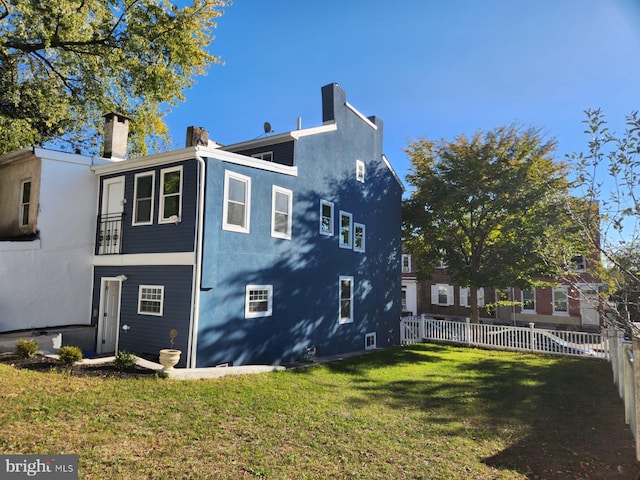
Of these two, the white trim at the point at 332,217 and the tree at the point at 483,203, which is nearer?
the white trim at the point at 332,217

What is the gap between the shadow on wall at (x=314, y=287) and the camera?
11008 millimetres

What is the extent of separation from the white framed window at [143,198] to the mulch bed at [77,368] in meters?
4.21

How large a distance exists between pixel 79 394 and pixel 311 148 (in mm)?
10471

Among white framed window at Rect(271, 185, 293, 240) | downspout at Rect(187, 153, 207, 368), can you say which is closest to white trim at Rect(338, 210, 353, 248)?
white framed window at Rect(271, 185, 293, 240)

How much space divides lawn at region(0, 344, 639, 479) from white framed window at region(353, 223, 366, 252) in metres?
7.29

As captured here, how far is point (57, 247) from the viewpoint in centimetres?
1211

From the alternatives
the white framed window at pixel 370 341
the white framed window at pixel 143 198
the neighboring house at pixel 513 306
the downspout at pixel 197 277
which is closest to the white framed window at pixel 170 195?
the white framed window at pixel 143 198

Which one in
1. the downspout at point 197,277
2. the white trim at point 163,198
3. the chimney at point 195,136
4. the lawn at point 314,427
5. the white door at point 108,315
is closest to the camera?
the lawn at point 314,427

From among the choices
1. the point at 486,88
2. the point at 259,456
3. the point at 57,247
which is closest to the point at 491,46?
the point at 486,88

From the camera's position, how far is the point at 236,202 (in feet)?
37.4

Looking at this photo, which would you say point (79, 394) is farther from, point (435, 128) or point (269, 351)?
point (435, 128)

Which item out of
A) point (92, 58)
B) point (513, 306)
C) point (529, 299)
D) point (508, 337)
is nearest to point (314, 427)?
point (508, 337)

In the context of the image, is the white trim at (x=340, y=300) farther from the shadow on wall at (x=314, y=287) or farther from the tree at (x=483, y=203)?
the tree at (x=483, y=203)

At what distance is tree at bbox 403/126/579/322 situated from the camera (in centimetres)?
1725
